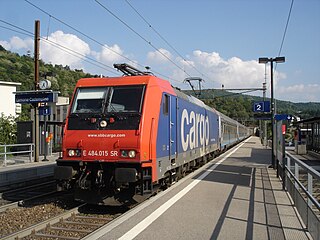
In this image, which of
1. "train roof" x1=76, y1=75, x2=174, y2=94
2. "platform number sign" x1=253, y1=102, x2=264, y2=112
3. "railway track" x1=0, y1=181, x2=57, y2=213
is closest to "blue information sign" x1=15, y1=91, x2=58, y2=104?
"railway track" x1=0, y1=181, x2=57, y2=213

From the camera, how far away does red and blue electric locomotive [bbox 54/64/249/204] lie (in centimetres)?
841

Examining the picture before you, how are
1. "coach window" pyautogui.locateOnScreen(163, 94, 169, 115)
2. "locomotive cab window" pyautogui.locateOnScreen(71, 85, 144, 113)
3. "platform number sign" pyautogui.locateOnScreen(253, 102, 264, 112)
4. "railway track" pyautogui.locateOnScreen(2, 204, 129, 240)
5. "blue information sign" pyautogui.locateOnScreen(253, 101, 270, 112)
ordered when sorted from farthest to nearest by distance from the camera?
"platform number sign" pyautogui.locateOnScreen(253, 102, 264, 112)
"blue information sign" pyautogui.locateOnScreen(253, 101, 270, 112)
"coach window" pyautogui.locateOnScreen(163, 94, 169, 115)
"locomotive cab window" pyautogui.locateOnScreen(71, 85, 144, 113)
"railway track" pyautogui.locateOnScreen(2, 204, 129, 240)

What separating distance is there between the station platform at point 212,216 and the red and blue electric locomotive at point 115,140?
795 millimetres

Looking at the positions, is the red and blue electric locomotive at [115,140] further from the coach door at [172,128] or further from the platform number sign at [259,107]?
the platform number sign at [259,107]

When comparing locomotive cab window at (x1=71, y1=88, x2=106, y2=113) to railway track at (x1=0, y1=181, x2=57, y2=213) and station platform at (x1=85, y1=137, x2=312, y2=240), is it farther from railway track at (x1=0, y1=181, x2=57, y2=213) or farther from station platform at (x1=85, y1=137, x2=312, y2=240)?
railway track at (x1=0, y1=181, x2=57, y2=213)

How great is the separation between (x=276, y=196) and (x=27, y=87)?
197ft

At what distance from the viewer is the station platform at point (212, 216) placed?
6.40 metres

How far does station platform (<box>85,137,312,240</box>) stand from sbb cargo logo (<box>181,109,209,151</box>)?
64.1 inches

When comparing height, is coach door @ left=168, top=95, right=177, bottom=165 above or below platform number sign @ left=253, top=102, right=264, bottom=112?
below

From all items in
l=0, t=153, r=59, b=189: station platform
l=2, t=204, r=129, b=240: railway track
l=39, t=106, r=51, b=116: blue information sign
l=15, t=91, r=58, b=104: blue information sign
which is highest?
l=15, t=91, r=58, b=104: blue information sign

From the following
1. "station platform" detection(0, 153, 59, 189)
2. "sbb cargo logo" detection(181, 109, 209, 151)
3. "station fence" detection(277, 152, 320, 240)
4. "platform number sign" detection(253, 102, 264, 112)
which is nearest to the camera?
"station fence" detection(277, 152, 320, 240)

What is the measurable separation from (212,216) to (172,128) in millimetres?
3405

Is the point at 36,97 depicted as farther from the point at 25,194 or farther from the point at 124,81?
the point at 124,81

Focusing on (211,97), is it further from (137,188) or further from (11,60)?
(11,60)
